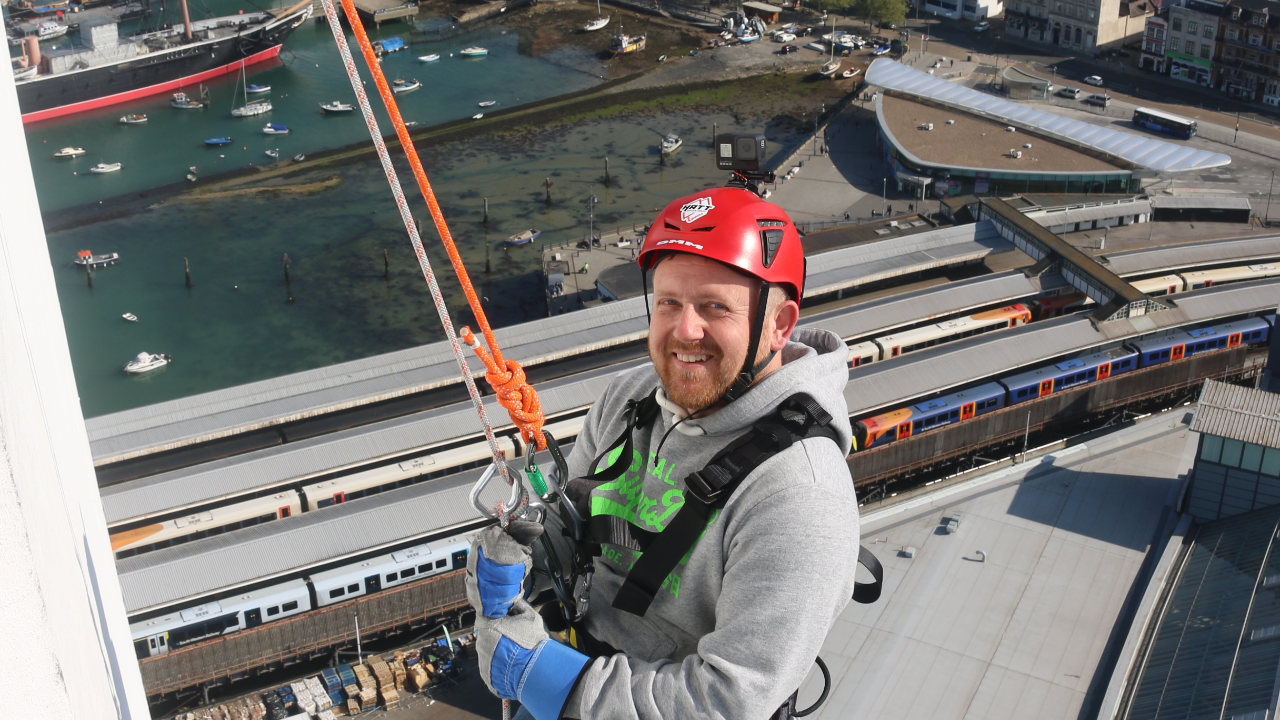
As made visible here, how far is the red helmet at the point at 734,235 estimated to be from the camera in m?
4.95

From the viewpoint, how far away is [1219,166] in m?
51.9

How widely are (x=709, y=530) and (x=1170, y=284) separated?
39.7m

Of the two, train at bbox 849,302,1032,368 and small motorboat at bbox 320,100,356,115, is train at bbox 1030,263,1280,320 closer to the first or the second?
train at bbox 849,302,1032,368

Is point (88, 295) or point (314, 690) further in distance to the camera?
point (88, 295)

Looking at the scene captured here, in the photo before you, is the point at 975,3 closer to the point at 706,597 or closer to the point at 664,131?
the point at 664,131

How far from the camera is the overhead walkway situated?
121ft

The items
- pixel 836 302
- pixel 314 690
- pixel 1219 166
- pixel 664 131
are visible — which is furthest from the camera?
pixel 664 131

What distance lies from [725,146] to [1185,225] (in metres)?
47.2

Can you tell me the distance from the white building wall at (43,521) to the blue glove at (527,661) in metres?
1.39

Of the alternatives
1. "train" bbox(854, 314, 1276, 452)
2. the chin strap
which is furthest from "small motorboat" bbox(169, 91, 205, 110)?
the chin strap

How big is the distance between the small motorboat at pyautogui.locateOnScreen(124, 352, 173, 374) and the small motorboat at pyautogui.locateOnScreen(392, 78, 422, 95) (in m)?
31.2

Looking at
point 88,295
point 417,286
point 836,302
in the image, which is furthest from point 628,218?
point 88,295

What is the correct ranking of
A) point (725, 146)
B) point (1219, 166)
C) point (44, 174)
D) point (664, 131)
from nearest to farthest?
point (725, 146) < point (1219, 166) < point (44, 174) < point (664, 131)

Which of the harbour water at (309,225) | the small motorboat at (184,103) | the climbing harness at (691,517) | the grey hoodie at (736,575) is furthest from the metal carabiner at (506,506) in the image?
the small motorboat at (184,103)
